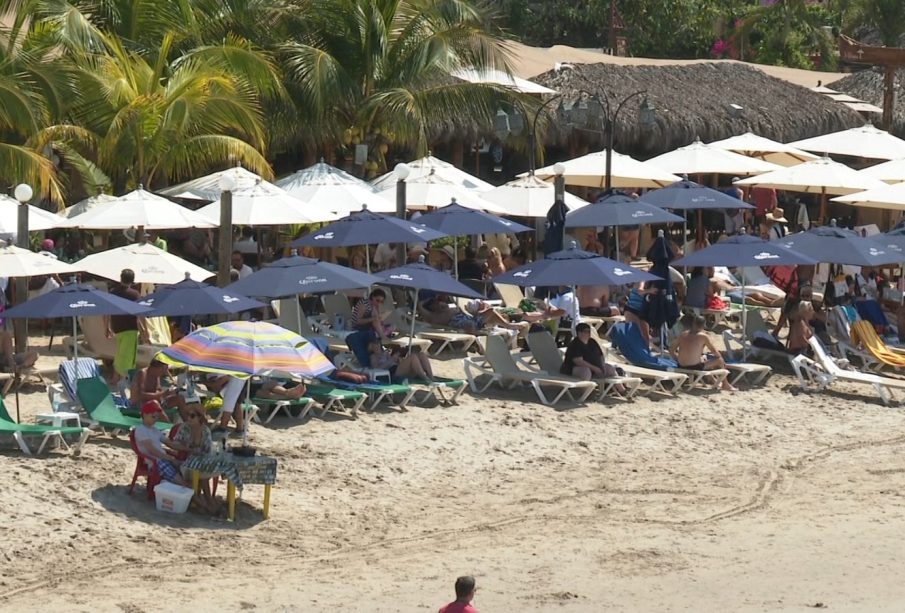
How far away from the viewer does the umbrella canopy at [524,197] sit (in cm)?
2180

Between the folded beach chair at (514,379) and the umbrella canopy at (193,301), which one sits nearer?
the umbrella canopy at (193,301)

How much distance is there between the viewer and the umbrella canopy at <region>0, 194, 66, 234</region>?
1797 cm

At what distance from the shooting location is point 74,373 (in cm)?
1370

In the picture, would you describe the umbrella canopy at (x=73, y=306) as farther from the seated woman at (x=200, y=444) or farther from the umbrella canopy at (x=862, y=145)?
the umbrella canopy at (x=862, y=145)

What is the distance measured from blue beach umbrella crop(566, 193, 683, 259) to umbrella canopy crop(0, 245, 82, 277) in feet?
23.6

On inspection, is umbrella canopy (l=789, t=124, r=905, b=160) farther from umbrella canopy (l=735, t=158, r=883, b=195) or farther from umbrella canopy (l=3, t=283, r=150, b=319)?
umbrella canopy (l=3, t=283, r=150, b=319)

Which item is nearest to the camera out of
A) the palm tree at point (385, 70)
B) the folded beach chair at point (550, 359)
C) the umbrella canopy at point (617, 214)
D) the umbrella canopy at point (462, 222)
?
the folded beach chair at point (550, 359)

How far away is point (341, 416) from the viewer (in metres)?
15.3

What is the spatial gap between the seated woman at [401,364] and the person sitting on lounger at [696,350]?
9.95 feet

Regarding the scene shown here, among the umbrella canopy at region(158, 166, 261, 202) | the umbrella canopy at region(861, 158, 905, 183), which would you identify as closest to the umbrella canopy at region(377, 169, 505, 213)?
the umbrella canopy at region(158, 166, 261, 202)

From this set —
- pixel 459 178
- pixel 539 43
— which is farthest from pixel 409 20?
pixel 539 43


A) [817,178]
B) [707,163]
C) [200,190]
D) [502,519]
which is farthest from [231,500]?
[707,163]

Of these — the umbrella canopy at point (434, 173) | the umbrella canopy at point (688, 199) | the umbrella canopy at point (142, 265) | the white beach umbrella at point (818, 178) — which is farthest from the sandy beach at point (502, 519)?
the white beach umbrella at point (818, 178)

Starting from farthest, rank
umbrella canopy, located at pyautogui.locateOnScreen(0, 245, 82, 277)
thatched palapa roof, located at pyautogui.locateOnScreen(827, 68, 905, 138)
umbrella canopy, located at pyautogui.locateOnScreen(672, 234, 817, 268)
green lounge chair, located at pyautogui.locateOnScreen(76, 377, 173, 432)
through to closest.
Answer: thatched palapa roof, located at pyautogui.locateOnScreen(827, 68, 905, 138)
umbrella canopy, located at pyautogui.locateOnScreen(672, 234, 817, 268)
umbrella canopy, located at pyautogui.locateOnScreen(0, 245, 82, 277)
green lounge chair, located at pyautogui.locateOnScreen(76, 377, 173, 432)
